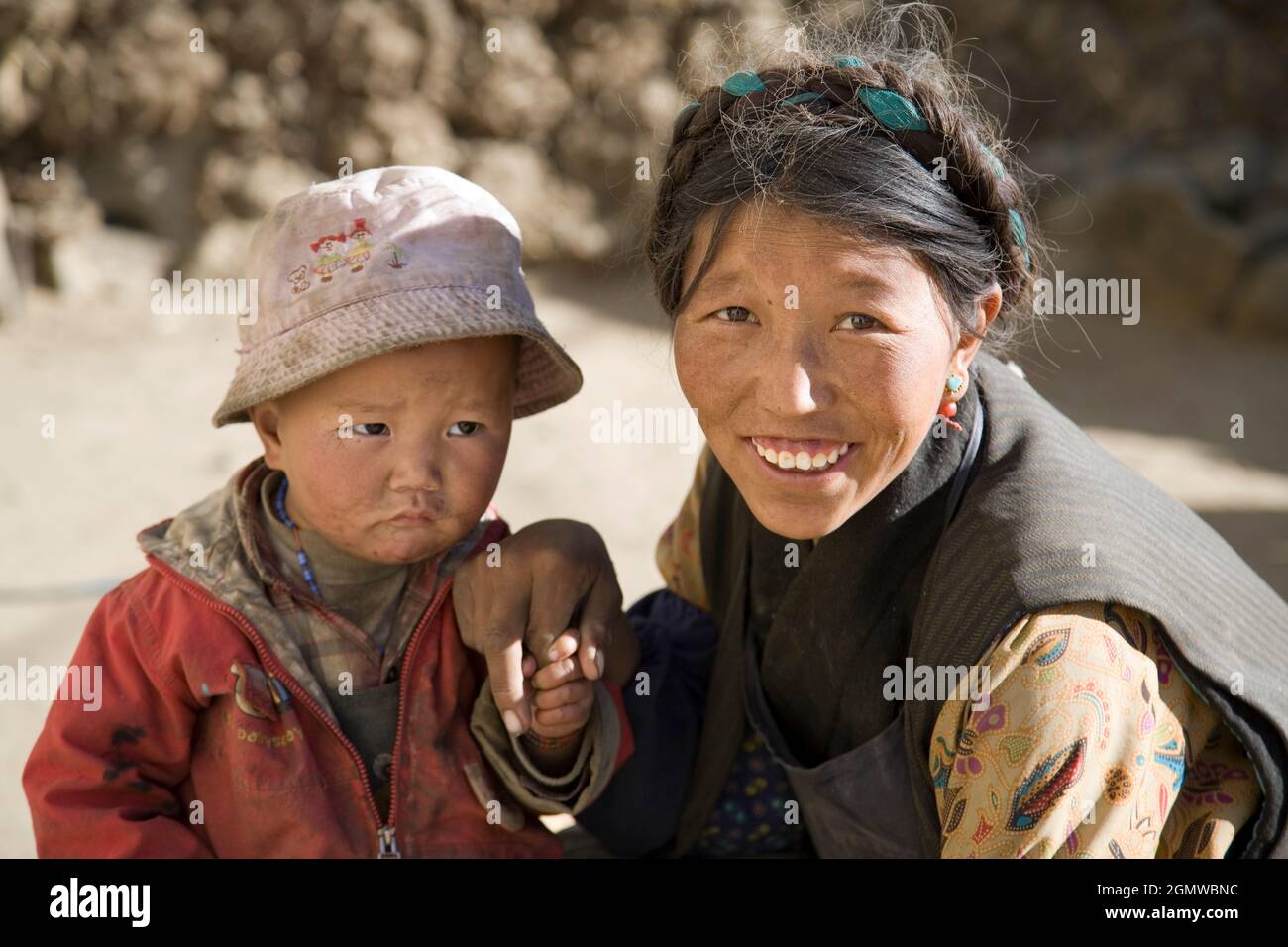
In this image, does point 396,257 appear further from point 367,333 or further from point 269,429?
point 269,429

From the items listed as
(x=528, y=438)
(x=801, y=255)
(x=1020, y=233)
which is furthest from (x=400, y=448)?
(x=528, y=438)

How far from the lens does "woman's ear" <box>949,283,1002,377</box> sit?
186 centimetres

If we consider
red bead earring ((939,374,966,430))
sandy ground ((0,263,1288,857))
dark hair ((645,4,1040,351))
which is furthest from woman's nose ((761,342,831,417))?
sandy ground ((0,263,1288,857))

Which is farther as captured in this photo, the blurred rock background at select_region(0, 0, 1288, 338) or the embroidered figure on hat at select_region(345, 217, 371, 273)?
the blurred rock background at select_region(0, 0, 1288, 338)

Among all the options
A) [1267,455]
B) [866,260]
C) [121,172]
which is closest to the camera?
[866,260]

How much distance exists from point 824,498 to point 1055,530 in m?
0.31

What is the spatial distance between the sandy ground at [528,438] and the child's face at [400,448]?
158cm

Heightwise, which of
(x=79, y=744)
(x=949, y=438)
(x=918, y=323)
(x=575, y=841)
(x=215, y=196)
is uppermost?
(x=215, y=196)

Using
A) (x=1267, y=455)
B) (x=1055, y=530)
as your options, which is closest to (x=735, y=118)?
(x=1055, y=530)

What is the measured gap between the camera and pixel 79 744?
1.87 metres

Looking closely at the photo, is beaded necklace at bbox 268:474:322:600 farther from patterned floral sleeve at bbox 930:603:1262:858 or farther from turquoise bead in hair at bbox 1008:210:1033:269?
turquoise bead in hair at bbox 1008:210:1033:269

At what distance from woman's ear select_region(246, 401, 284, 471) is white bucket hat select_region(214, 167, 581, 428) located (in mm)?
28

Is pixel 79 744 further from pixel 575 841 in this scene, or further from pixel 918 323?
pixel 918 323

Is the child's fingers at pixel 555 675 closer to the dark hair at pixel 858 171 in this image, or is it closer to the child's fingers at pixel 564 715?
the child's fingers at pixel 564 715
